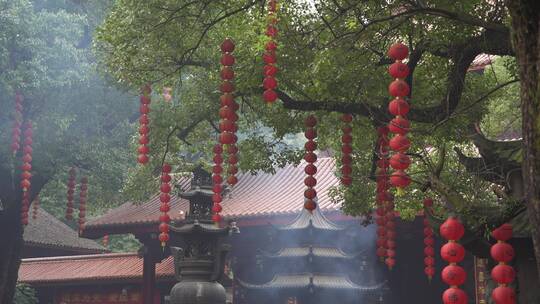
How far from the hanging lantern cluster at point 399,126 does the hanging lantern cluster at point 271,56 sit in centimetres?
149

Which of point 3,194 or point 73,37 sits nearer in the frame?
point 73,37

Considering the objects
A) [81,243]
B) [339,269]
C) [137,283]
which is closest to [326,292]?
[339,269]

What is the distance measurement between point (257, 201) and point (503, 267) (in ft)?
35.8

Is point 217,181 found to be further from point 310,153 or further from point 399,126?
point 399,126

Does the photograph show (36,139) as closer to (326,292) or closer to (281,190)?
(281,190)

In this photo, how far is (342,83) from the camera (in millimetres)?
8438

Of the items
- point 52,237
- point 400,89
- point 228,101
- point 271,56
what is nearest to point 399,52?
point 400,89

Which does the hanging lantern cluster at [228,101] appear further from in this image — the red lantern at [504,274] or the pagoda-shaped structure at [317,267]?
the pagoda-shaped structure at [317,267]

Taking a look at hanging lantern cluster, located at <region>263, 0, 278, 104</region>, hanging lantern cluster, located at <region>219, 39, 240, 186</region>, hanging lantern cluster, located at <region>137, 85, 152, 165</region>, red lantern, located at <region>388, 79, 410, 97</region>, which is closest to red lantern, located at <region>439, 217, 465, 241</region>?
red lantern, located at <region>388, 79, 410, 97</region>

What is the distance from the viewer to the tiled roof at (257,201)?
16625mm

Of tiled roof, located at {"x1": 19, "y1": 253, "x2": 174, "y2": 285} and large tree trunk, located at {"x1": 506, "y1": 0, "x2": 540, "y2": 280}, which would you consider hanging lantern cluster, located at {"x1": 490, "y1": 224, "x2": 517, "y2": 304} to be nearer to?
large tree trunk, located at {"x1": 506, "y1": 0, "x2": 540, "y2": 280}

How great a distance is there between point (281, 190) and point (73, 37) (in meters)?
6.03

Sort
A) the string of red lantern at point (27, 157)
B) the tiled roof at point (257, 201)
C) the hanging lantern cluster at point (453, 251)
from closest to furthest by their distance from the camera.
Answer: the hanging lantern cluster at point (453, 251) → the string of red lantern at point (27, 157) → the tiled roof at point (257, 201)

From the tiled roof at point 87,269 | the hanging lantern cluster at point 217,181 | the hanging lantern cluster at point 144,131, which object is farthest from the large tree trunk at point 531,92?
the tiled roof at point 87,269
